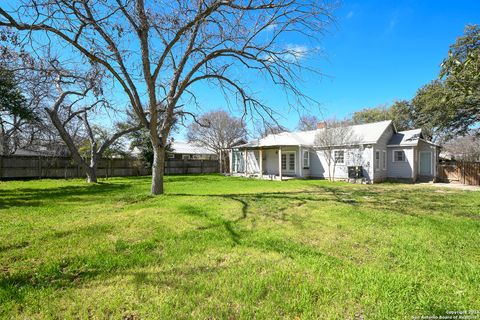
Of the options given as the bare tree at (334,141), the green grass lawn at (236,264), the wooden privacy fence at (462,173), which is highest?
the bare tree at (334,141)

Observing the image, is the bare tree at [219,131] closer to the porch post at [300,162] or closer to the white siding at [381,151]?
the porch post at [300,162]

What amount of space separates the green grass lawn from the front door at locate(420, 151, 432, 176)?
38.6 ft

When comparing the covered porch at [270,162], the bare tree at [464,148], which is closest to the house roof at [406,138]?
the covered porch at [270,162]

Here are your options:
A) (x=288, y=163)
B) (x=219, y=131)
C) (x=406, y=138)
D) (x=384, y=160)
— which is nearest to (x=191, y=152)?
(x=219, y=131)

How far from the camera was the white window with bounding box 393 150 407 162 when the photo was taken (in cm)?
1642

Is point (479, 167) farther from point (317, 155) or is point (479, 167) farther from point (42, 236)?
point (42, 236)

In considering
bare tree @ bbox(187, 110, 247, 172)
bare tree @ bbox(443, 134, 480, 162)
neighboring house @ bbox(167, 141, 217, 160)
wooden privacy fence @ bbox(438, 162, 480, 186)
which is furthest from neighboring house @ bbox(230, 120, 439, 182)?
bare tree @ bbox(443, 134, 480, 162)

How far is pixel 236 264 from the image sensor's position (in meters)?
3.43

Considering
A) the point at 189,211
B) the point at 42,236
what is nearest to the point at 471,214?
the point at 189,211

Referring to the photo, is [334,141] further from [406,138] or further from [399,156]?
[406,138]

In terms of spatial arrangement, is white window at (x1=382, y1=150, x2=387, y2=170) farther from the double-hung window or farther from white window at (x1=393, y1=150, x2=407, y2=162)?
the double-hung window

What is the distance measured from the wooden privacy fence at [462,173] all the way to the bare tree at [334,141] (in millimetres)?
5922

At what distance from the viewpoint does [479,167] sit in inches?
568

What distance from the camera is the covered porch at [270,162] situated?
60.0 feet
